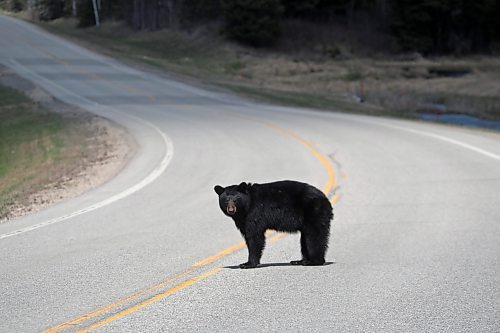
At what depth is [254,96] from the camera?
40.5 m

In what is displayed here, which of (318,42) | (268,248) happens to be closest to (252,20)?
(318,42)

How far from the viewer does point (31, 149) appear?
81.8 ft

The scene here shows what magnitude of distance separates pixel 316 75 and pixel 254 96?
806 inches

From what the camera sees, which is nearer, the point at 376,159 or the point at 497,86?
the point at 376,159

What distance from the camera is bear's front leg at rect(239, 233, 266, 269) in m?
7.42

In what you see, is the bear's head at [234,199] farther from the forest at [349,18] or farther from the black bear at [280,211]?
the forest at [349,18]

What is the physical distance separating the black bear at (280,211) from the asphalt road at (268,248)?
→ 467 mm

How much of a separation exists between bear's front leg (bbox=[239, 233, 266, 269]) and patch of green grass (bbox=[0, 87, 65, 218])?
6919 mm

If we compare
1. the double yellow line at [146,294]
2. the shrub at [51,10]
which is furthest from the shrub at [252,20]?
the double yellow line at [146,294]

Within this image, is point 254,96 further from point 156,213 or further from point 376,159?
point 156,213

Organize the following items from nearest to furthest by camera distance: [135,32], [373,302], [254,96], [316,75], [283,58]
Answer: [373,302] → [254,96] → [316,75] → [283,58] → [135,32]

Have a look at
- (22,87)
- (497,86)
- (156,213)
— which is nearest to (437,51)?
(497,86)

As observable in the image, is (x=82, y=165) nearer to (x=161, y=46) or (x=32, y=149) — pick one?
(x=32, y=149)

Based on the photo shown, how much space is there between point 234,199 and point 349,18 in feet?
286
